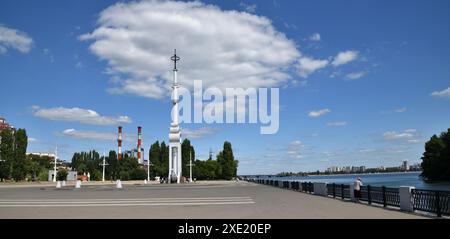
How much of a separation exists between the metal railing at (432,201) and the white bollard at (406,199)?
13cm

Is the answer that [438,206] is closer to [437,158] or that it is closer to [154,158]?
[437,158]

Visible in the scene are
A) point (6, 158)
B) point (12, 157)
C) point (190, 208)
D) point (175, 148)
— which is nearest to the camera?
point (190, 208)

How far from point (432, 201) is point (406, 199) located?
204cm

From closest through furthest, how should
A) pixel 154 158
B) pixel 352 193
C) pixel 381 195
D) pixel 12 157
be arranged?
pixel 381 195, pixel 352 193, pixel 12 157, pixel 154 158

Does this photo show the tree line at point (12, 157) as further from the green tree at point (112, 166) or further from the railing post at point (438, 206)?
the railing post at point (438, 206)

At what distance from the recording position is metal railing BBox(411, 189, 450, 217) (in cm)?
1530

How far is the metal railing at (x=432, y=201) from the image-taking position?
602 inches

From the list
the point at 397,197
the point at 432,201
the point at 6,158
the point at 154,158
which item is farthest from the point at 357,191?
the point at 154,158

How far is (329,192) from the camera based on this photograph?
99.0 feet

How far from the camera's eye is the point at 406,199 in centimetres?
1803

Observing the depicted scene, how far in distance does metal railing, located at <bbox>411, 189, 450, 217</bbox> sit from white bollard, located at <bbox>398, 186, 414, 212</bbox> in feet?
0.44

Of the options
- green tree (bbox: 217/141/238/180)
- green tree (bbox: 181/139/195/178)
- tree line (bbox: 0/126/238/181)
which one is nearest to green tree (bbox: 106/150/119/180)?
tree line (bbox: 0/126/238/181)
